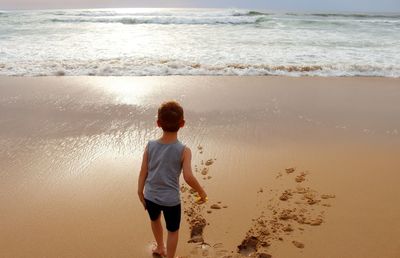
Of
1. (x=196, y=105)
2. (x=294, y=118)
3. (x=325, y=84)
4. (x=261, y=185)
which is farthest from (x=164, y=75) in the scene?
(x=261, y=185)

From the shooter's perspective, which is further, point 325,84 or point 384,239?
point 325,84

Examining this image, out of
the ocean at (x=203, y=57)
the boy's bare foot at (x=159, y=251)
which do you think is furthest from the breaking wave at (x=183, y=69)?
the boy's bare foot at (x=159, y=251)

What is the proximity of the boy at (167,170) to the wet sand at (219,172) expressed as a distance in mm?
503

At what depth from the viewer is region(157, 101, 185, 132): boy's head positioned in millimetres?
2303

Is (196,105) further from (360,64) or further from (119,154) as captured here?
(360,64)

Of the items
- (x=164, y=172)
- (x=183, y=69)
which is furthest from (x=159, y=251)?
(x=183, y=69)

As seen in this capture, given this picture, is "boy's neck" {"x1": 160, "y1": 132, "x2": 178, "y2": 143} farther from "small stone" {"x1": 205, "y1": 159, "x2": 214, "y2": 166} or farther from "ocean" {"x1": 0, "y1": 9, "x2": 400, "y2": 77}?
"ocean" {"x1": 0, "y1": 9, "x2": 400, "y2": 77}

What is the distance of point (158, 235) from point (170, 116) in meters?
0.91

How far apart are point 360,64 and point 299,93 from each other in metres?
3.90

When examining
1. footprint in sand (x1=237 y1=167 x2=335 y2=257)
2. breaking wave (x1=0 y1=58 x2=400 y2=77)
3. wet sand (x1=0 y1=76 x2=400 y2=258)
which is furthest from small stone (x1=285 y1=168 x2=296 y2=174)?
breaking wave (x1=0 y1=58 x2=400 y2=77)

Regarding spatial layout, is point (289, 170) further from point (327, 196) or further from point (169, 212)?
point (169, 212)

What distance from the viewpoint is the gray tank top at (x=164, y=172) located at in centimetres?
239

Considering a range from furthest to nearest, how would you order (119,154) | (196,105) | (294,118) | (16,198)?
(196,105)
(294,118)
(119,154)
(16,198)

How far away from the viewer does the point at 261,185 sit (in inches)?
150
